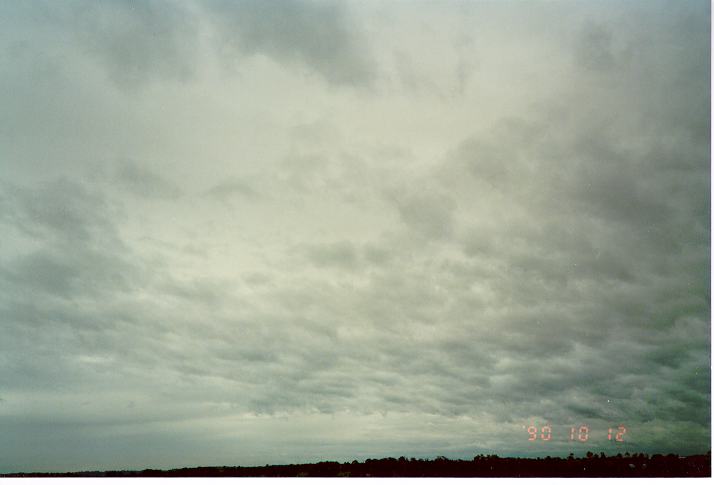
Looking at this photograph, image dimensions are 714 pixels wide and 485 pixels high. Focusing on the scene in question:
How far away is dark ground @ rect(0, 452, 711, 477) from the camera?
Answer: 31.9ft

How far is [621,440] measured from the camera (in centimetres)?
1050

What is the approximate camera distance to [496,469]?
392 inches

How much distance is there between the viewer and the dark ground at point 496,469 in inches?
383

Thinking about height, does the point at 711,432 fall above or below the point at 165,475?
above

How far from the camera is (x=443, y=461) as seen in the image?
33.3 ft
